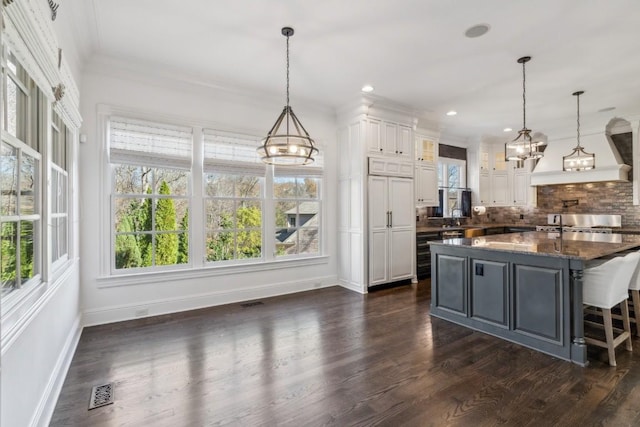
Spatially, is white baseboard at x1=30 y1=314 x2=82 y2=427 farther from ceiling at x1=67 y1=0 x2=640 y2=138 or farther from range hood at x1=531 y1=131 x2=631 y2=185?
range hood at x1=531 y1=131 x2=631 y2=185

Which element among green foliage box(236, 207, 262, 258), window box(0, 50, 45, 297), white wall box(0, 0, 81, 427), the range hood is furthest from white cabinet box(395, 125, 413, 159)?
window box(0, 50, 45, 297)

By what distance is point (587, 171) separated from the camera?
21.0 ft

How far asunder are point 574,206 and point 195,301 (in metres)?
7.69

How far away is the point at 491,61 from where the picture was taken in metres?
3.74

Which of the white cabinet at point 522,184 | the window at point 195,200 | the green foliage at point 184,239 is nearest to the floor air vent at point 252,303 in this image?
the window at point 195,200

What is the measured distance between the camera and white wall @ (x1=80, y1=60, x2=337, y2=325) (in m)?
3.60

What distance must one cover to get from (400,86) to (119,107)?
3517mm

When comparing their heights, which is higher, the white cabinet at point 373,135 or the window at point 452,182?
the white cabinet at point 373,135

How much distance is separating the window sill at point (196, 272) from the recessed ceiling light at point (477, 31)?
355 cm

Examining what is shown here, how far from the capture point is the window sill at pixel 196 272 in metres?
3.74

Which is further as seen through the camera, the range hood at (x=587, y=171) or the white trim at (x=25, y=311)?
the range hood at (x=587, y=171)

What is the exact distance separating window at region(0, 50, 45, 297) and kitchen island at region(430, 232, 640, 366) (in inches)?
139

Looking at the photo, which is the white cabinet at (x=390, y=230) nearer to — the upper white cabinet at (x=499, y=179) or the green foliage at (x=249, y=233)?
the green foliage at (x=249, y=233)

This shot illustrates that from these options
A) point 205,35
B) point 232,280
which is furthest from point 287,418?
point 205,35
